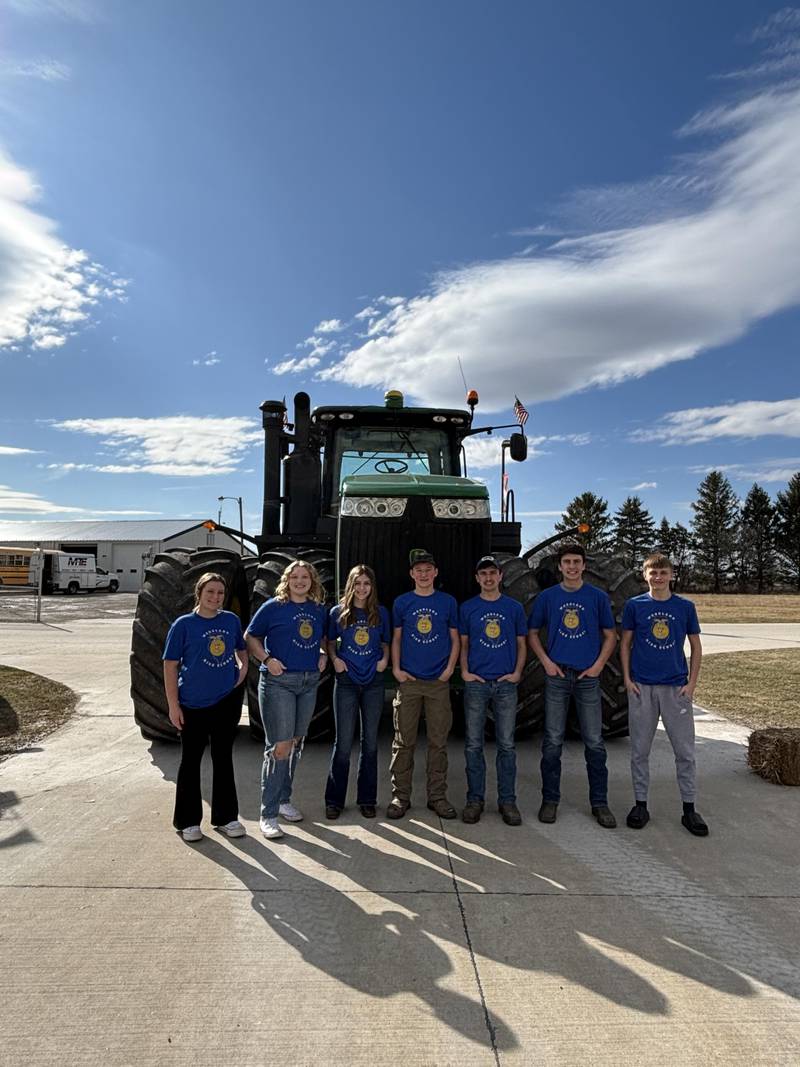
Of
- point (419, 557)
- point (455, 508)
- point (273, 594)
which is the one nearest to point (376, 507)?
point (455, 508)

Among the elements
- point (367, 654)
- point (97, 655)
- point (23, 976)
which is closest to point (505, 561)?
point (367, 654)

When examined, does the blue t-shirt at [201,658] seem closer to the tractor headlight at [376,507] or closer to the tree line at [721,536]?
the tractor headlight at [376,507]

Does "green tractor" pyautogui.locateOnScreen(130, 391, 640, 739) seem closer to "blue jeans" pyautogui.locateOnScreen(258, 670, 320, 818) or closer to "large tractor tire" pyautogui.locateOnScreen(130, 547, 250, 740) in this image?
"large tractor tire" pyautogui.locateOnScreen(130, 547, 250, 740)

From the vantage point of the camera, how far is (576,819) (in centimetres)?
417

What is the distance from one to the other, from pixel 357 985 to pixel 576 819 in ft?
6.95

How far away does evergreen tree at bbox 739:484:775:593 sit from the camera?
2569 inches

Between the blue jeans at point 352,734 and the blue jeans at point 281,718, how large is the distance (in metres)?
0.23

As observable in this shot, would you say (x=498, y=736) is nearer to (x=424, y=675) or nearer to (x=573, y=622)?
(x=424, y=675)

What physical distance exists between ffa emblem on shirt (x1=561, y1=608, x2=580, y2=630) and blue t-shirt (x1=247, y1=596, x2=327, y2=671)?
1.56 m

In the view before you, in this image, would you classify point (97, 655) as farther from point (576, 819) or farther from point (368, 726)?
point (576, 819)

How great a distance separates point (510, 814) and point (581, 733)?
2.22ft

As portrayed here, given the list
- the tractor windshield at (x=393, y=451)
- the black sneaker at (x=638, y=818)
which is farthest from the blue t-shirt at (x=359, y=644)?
the tractor windshield at (x=393, y=451)

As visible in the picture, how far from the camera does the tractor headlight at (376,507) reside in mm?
5004

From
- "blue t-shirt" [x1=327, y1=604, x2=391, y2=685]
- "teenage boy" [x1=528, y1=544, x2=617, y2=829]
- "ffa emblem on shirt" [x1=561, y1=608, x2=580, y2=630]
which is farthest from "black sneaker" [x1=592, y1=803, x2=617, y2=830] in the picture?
"blue t-shirt" [x1=327, y1=604, x2=391, y2=685]
